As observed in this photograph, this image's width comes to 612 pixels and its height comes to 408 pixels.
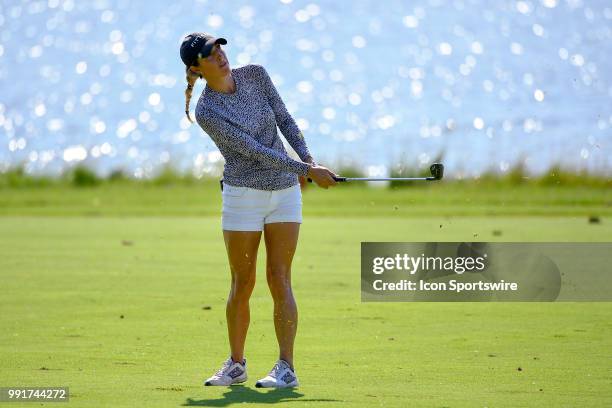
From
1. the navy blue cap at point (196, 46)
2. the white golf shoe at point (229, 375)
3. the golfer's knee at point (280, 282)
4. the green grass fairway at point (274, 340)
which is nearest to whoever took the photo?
the green grass fairway at point (274, 340)

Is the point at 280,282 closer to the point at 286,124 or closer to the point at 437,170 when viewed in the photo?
the point at 286,124

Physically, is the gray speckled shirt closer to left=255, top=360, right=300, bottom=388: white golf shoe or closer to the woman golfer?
the woman golfer

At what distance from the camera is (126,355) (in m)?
8.61

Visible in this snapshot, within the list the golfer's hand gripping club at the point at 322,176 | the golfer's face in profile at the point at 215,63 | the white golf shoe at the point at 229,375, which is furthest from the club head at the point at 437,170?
the white golf shoe at the point at 229,375

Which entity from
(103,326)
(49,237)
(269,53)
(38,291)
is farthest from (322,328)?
(269,53)

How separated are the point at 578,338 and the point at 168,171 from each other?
25.6m

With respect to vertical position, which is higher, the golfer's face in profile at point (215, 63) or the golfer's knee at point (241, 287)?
the golfer's face in profile at point (215, 63)

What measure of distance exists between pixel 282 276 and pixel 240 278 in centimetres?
25

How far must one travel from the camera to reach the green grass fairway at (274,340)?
23.8 ft

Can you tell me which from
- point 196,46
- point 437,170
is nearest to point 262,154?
point 196,46

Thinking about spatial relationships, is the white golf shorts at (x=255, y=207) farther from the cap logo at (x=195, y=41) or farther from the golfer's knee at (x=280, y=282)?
the cap logo at (x=195, y=41)

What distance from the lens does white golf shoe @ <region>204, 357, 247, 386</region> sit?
754cm

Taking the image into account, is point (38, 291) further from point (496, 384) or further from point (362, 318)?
point (496, 384)

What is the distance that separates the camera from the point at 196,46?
291 inches
